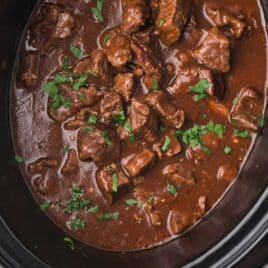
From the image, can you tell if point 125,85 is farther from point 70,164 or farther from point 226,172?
point 226,172

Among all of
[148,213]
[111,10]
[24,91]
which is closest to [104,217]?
[148,213]

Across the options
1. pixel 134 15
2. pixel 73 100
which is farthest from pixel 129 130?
pixel 134 15

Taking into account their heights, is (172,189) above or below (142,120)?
below

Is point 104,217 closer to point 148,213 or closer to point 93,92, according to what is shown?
point 148,213

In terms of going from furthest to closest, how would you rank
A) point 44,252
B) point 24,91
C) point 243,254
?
point 24,91
point 44,252
point 243,254

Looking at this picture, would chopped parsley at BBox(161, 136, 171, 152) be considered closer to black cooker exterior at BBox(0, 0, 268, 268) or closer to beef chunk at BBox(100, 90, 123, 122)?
beef chunk at BBox(100, 90, 123, 122)

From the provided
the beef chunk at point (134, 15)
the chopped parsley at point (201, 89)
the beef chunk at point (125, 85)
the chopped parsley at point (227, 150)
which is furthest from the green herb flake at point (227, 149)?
the beef chunk at point (134, 15)

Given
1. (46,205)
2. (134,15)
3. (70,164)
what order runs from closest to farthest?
(134,15)
(70,164)
(46,205)
